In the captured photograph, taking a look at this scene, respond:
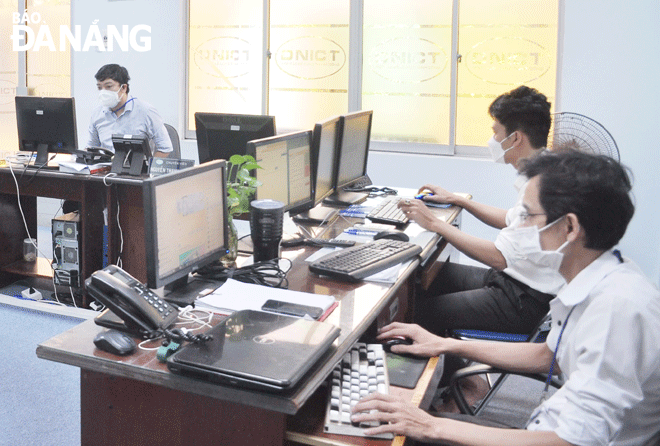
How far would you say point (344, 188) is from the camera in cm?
370

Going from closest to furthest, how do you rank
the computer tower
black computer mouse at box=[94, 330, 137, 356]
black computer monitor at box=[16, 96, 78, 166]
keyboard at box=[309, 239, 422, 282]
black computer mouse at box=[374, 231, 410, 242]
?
black computer mouse at box=[94, 330, 137, 356] < keyboard at box=[309, 239, 422, 282] < black computer mouse at box=[374, 231, 410, 242] < the computer tower < black computer monitor at box=[16, 96, 78, 166]

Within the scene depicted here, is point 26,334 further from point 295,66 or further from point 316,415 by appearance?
point 295,66

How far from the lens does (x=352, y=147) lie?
358cm

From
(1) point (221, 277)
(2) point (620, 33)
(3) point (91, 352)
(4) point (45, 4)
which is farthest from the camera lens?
(4) point (45, 4)

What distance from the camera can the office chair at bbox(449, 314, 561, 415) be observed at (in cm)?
195

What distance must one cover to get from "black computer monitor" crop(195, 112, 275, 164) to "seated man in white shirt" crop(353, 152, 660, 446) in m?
1.88

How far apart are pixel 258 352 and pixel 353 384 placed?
0.28 meters

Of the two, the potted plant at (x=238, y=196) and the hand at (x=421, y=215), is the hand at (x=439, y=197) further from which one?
the potted plant at (x=238, y=196)

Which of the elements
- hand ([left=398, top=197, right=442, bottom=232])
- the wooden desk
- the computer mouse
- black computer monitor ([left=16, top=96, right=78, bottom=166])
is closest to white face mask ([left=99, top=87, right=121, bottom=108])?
black computer monitor ([left=16, top=96, right=78, bottom=166])

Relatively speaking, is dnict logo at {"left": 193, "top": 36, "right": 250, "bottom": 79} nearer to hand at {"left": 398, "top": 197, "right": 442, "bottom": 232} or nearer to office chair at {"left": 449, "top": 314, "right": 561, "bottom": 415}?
hand at {"left": 398, "top": 197, "right": 442, "bottom": 232}

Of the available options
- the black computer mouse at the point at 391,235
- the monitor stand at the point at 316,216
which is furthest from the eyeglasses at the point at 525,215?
the monitor stand at the point at 316,216

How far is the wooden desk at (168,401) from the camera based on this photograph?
56.9 inches

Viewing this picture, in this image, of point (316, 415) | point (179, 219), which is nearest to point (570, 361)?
point (316, 415)

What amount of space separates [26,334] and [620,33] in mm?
3973
